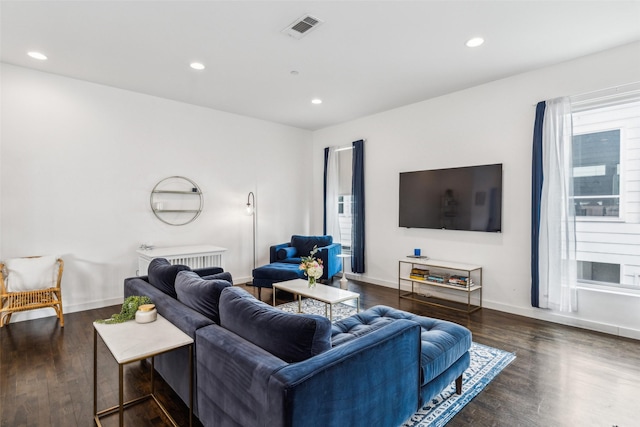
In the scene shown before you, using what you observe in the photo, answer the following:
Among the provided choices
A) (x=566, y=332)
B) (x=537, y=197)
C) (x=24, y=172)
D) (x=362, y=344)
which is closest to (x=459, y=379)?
(x=362, y=344)

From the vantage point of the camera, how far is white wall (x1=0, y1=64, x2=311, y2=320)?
3779 mm

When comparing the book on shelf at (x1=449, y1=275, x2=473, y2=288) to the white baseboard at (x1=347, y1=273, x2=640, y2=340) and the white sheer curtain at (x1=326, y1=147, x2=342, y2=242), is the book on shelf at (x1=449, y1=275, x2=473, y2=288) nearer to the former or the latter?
the white baseboard at (x1=347, y1=273, x2=640, y2=340)

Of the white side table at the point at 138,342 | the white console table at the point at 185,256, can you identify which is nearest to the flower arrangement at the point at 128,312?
the white side table at the point at 138,342

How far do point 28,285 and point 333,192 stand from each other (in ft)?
15.4

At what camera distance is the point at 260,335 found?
1.63 meters

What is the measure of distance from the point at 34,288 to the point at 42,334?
53 centimetres

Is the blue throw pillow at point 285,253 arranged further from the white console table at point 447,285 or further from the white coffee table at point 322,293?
the white console table at point 447,285

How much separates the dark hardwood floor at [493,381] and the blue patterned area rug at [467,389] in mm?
53

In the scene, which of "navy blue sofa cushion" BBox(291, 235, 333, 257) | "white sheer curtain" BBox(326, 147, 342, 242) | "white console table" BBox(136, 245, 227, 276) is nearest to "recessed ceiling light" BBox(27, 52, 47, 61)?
"white console table" BBox(136, 245, 227, 276)

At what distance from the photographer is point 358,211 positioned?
5805 mm

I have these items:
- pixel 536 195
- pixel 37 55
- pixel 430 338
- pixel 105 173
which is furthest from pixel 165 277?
pixel 536 195

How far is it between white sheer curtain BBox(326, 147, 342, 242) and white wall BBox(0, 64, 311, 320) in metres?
1.46

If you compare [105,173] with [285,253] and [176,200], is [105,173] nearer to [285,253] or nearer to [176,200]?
[176,200]

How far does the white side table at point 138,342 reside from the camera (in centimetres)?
159
